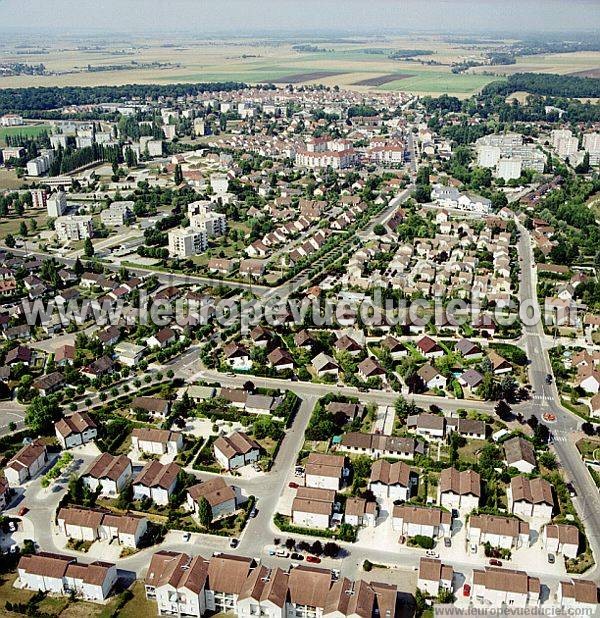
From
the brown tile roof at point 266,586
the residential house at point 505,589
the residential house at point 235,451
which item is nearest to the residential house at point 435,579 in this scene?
the residential house at point 505,589

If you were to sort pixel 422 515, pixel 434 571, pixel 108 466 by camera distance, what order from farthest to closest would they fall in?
pixel 108 466, pixel 422 515, pixel 434 571

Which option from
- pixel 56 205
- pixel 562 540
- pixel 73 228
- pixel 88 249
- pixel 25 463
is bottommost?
pixel 562 540

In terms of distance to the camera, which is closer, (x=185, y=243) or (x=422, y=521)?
(x=422, y=521)

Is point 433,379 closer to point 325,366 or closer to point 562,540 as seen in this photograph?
point 325,366

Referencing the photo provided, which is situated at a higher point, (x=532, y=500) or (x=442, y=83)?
(x=442, y=83)

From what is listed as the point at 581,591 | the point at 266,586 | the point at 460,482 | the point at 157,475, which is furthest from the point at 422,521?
the point at 157,475

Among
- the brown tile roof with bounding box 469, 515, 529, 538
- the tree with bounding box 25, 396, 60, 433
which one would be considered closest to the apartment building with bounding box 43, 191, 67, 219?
the tree with bounding box 25, 396, 60, 433

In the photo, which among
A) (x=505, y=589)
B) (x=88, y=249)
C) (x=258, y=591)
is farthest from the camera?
(x=88, y=249)
